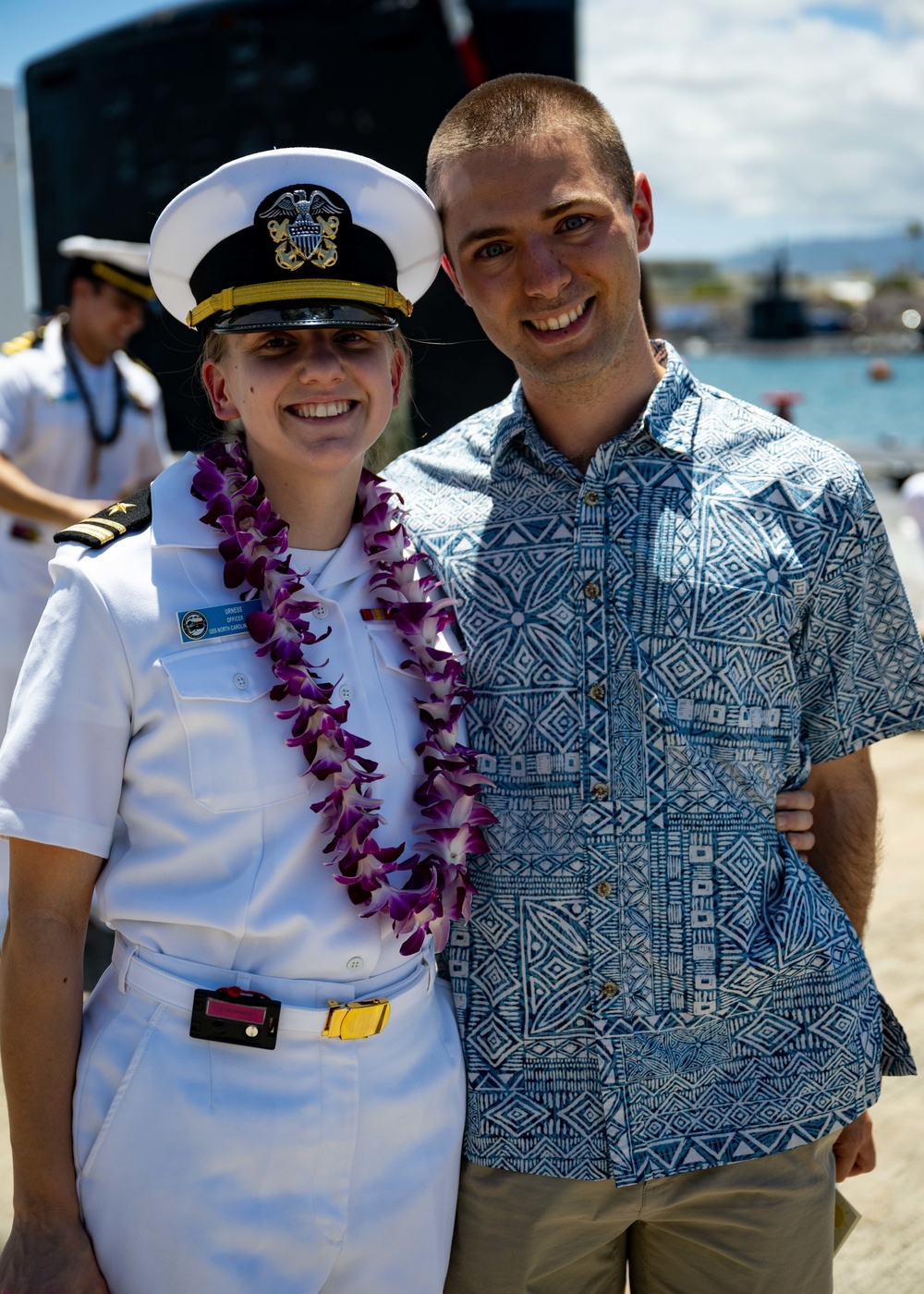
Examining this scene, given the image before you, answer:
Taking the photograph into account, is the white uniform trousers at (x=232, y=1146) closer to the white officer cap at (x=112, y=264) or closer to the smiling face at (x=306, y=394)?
the smiling face at (x=306, y=394)

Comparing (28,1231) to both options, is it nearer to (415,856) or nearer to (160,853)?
(160,853)

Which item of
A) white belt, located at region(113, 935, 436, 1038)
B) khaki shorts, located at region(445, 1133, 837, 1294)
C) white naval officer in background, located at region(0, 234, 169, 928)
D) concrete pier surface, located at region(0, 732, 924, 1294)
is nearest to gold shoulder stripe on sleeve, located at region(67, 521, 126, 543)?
white belt, located at region(113, 935, 436, 1038)

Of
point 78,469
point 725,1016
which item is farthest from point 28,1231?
point 78,469

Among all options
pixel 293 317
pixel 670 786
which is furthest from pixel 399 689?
pixel 293 317

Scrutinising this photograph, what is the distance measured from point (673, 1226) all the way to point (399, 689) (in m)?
0.93

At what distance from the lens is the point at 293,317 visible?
1707 millimetres

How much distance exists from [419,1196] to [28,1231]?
20.2 inches

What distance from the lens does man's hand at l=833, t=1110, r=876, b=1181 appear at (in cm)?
203

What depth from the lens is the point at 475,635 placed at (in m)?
1.98

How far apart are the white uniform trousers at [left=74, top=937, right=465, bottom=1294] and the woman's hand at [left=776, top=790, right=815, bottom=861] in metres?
0.73

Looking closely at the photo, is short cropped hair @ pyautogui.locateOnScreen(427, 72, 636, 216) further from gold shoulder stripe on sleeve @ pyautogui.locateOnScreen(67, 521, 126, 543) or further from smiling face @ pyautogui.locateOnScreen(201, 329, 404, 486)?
gold shoulder stripe on sleeve @ pyautogui.locateOnScreen(67, 521, 126, 543)

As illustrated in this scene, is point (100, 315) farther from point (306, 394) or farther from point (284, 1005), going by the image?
point (284, 1005)

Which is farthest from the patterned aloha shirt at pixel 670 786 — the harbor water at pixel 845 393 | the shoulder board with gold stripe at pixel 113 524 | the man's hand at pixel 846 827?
the harbor water at pixel 845 393

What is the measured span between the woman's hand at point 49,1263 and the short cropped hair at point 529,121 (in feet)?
5.41
